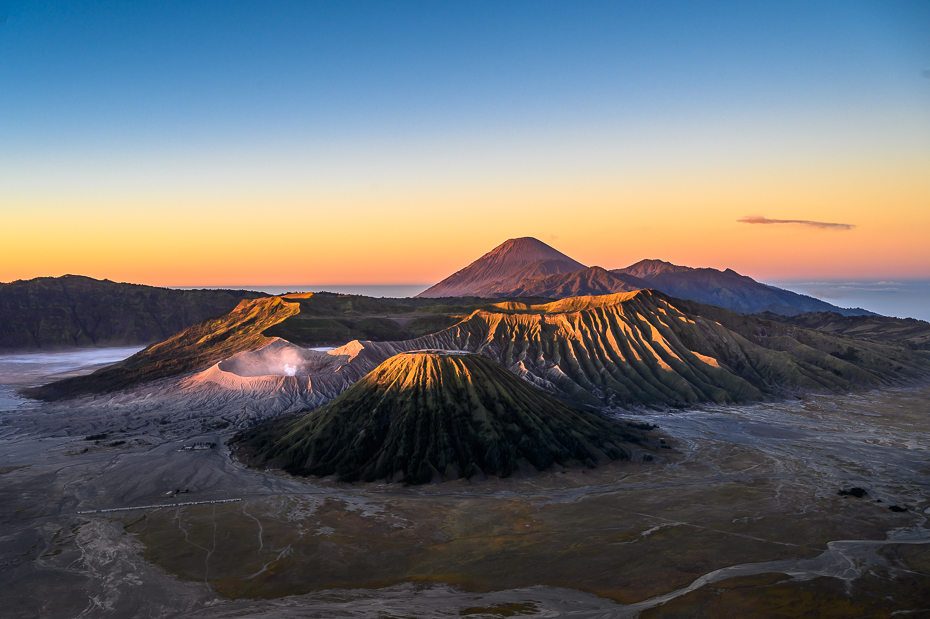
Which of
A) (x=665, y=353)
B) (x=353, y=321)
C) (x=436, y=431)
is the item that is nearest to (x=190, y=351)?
(x=353, y=321)

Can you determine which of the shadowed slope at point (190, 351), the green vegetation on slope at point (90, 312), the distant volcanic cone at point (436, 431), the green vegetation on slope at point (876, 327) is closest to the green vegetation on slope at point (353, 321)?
the shadowed slope at point (190, 351)

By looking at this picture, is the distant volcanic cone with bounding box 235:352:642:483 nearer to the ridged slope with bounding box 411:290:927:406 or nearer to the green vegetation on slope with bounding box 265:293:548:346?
the ridged slope with bounding box 411:290:927:406

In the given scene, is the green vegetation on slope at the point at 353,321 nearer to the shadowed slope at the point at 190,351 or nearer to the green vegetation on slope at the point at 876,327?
the shadowed slope at the point at 190,351

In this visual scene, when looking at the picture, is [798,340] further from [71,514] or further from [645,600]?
[71,514]

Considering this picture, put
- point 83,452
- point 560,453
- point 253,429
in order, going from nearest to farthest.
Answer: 1. point 560,453
2. point 83,452
3. point 253,429

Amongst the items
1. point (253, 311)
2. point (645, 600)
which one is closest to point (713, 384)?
point (645, 600)

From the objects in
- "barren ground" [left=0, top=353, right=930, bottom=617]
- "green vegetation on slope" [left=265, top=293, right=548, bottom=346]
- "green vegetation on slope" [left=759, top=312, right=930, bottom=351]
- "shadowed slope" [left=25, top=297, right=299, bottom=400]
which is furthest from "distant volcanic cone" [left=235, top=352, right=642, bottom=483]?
"green vegetation on slope" [left=759, top=312, right=930, bottom=351]
